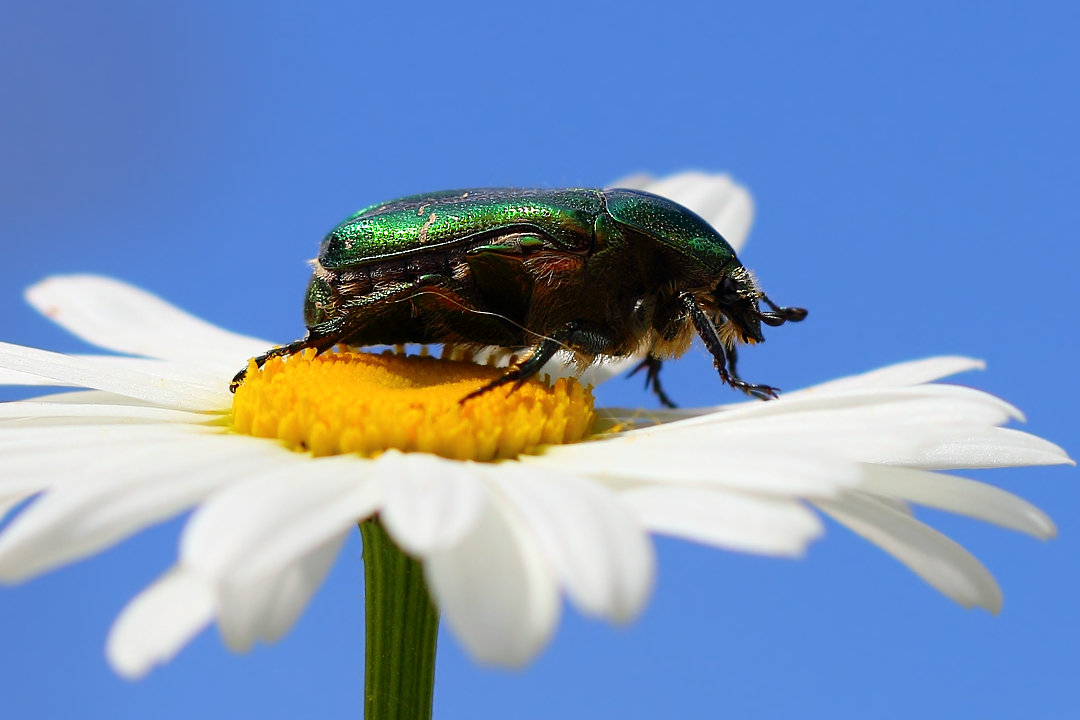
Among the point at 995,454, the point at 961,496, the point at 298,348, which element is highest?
the point at 298,348

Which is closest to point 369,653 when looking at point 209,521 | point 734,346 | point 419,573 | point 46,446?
point 419,573

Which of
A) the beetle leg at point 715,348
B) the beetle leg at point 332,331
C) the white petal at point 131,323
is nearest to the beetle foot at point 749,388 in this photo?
the beetle leg at point 715,348

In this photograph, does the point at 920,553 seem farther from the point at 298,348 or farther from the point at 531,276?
the point at 298,348

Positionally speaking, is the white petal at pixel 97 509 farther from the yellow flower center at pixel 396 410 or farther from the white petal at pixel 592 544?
the white petal at pixel 592 544

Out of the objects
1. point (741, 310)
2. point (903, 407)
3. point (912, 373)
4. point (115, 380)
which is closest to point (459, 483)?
point (903, 407)

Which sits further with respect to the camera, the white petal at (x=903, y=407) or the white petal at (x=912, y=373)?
the white petal at (x=912, y=373)

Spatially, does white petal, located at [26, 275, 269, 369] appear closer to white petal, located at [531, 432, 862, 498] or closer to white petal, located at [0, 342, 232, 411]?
white petal, located at [0, 342, 232, 411]

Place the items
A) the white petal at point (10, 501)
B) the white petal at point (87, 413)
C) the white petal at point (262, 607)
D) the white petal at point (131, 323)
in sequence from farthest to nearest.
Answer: the white petal at point (131, 323)
the white petal at point (87, 413)
the white petal at point (10, 501)
the white petal at point (262, 607)
